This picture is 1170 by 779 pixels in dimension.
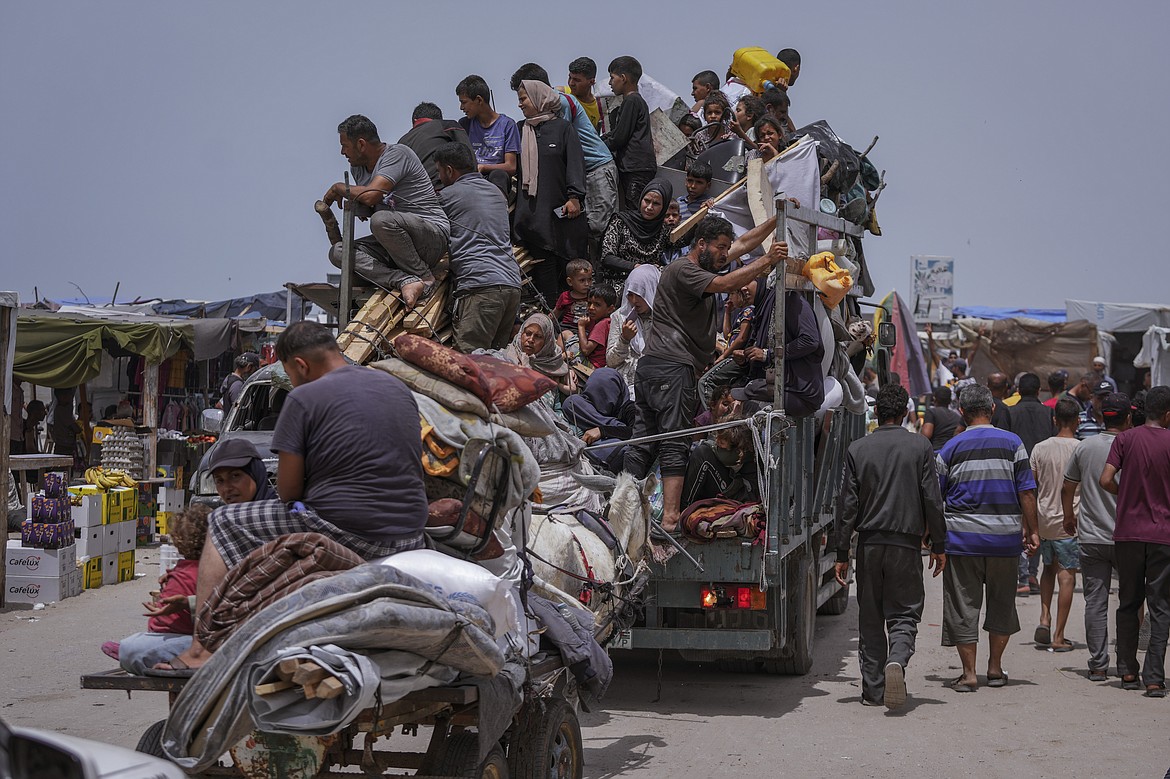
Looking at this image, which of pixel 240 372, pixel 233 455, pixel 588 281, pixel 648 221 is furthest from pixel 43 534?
pixel 233 455

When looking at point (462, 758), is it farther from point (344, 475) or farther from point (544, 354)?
point (544, 354)

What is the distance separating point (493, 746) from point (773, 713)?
4021 millimetres

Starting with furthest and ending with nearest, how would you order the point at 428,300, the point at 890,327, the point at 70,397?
the point at 70,397
the point at 890,327
the point at 428,300

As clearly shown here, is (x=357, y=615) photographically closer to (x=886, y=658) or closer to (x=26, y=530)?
(x=886, y=658)

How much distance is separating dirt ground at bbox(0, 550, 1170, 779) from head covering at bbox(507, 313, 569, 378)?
8.33 ft

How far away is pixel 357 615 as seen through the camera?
4.03 metres

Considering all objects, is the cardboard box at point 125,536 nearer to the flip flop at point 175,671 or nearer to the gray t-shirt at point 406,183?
the gray t-shirt at point 406,183

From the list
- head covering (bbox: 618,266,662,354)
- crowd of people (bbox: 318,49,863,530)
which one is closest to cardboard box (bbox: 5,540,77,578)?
crowd of people (bbox: 318,49,863,530)

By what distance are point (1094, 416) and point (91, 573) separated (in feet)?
41.6

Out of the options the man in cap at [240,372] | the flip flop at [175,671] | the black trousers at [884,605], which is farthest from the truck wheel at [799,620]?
the man in cap at [240,372]

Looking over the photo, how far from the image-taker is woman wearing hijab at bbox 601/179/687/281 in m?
11.0

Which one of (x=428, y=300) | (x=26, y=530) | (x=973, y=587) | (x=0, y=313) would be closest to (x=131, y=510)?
(x=26, y=530)

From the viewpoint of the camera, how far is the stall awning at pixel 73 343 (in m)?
19.0

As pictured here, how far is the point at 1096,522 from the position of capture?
32.9 feet
